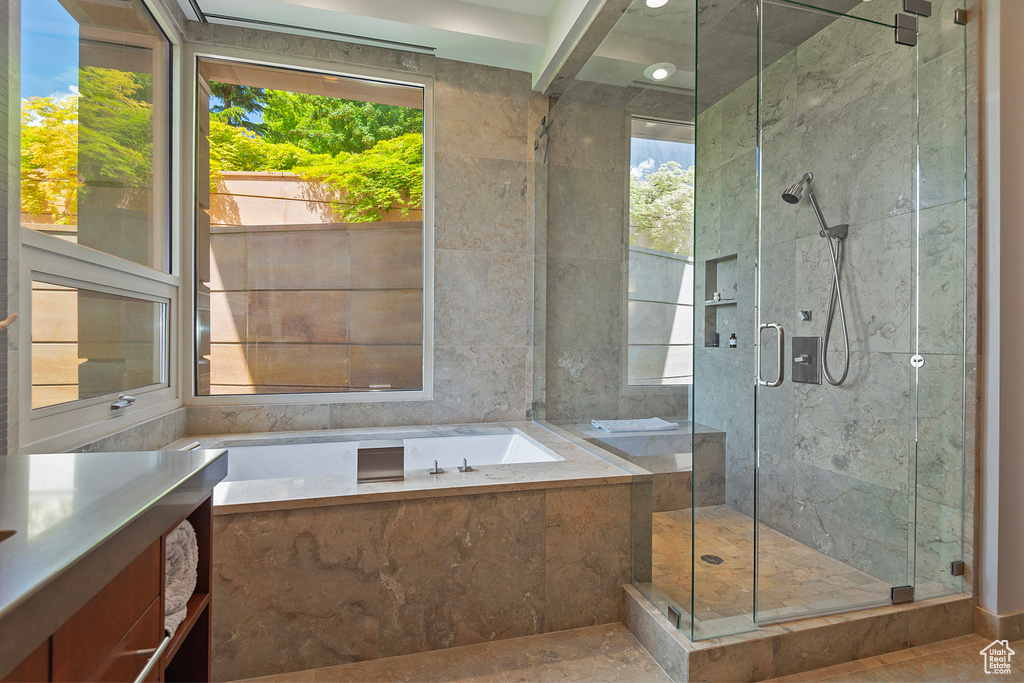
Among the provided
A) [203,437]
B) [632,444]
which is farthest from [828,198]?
[203,437]

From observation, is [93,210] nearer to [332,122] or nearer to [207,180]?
[207,180]

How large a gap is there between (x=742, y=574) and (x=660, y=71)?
1890mm

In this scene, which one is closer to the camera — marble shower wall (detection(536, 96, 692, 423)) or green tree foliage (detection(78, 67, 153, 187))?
green tree foliage (detection(78, 67, 153, 187))

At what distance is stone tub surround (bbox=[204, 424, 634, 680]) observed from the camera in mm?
1631

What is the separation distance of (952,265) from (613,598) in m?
1.80

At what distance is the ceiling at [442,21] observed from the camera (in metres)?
2.57

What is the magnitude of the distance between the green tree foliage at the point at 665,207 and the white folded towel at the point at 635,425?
0.68m

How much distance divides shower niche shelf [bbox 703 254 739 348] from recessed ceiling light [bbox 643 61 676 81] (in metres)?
0.76

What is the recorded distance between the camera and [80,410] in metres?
1.83

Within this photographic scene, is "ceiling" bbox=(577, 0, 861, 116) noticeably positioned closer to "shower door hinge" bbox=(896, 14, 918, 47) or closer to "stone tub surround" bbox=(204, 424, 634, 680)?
"shower door hinge" bbox=(896, 14, 918, 47)

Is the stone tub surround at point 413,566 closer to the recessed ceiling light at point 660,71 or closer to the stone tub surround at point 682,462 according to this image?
the stone tub surround at point 682,462

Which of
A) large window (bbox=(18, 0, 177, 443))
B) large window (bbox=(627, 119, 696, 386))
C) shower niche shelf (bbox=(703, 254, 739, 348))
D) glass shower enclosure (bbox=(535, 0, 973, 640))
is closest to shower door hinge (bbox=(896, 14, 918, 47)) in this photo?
glass shower enclosure (bbox=(535, 0, 973, 640))

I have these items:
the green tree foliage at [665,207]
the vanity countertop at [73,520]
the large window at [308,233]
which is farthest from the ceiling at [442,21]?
the vanity countertop at [73,520]

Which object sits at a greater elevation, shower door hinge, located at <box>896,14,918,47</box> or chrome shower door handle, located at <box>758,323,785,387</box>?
shower door hinge, located at <box>896,14,918,47</box>
